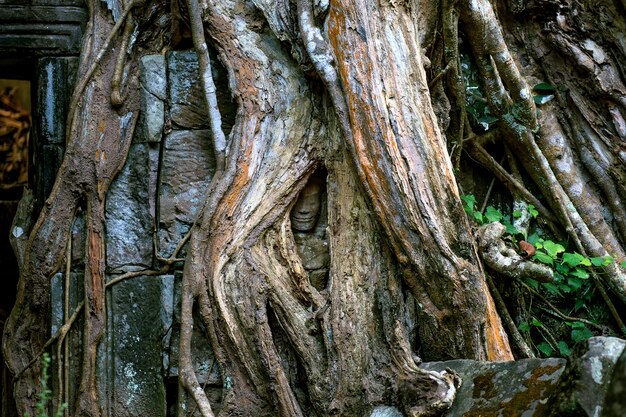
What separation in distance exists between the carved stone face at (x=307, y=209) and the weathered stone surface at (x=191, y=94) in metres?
0.41

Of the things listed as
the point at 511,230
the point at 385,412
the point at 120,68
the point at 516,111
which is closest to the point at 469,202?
the point at 511,230

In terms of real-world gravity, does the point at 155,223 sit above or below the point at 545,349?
above

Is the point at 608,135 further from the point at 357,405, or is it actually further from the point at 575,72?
the point at 357,405

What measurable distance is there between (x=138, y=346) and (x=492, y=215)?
5.19ft

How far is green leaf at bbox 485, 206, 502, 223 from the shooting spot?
11.0ft

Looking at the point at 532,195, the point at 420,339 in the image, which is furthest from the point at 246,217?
the point at 532,195

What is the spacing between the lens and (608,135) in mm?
3551

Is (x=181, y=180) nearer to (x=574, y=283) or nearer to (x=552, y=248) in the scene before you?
(x=552, y=248)

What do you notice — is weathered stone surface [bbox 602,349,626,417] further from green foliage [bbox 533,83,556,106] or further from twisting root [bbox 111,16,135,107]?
green foliage [bbox 533,83,556,106]

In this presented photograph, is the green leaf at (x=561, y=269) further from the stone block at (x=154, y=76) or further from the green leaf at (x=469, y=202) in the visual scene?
the stone block at (x=154, y=76)

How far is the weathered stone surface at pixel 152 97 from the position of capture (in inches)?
121

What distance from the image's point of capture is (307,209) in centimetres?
299

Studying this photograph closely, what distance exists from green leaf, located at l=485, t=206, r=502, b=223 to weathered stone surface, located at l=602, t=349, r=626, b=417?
7.03 ft

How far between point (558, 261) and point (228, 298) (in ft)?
4.93
